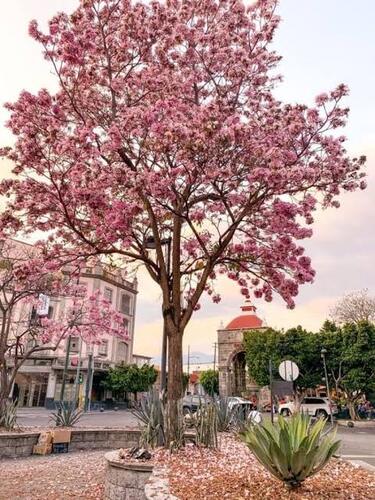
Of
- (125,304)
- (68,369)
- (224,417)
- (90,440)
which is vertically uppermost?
(125,304)

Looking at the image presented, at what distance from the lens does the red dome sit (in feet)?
166

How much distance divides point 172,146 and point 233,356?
4509 centimetres

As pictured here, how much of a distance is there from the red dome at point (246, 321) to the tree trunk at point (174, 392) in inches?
1681

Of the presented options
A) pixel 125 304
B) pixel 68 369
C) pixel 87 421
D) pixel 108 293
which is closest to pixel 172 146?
pixel 87 421

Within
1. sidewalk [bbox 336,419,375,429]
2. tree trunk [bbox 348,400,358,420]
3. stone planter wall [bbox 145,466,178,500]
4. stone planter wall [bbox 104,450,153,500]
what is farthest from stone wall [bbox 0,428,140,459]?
tree trunk [bbox 348,400,358,420]

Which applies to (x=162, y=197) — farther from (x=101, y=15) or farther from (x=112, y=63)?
(x=101, y=15)

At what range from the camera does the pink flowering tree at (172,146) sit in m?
7.55

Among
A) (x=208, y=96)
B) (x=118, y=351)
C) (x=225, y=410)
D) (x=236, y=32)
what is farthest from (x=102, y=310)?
(x=118, y=351)

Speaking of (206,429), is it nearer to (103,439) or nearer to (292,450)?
(292,450)

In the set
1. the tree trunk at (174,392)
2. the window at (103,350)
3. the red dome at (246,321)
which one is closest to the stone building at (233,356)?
the red dome at (246,321)

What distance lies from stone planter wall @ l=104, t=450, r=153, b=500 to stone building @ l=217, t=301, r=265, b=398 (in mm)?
43325

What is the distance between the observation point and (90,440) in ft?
37.2

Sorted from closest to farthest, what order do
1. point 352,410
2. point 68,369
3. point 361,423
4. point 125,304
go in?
point 361,423
point 352,410
point 68,369
point 125,304

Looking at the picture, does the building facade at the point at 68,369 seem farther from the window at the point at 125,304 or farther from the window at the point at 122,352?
the window at the point at 125,304
